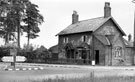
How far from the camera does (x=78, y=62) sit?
47.9 metres

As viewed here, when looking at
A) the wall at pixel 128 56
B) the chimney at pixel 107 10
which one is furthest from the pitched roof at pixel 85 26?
the wall at pixel 128 56

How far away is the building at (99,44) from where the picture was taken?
4784 cm

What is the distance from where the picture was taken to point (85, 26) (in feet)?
179

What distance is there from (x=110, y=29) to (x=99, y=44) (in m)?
5.36

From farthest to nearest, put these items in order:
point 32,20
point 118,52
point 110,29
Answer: point 32,20
point 110,29
point 118,52

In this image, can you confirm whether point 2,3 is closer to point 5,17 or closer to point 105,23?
point 5,17

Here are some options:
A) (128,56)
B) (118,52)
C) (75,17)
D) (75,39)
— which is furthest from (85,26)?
(128,56)

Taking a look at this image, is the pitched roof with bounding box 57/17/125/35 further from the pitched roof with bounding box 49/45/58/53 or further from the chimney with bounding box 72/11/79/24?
the pitched roof with bounding box 49/45/58/53

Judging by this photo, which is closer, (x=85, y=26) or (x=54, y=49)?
(x=85, y=26)

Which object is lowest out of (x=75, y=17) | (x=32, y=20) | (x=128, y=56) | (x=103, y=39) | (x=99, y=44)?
(x=128, y=56)

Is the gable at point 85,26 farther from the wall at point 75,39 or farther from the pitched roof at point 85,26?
the wall at point 75,39

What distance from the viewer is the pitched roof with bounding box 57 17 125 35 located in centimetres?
5122

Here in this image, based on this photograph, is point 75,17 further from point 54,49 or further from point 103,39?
point 103,39

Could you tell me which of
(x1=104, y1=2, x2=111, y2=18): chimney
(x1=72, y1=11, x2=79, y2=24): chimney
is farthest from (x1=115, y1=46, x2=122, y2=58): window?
(x1=72, y1=11, x2=79, y2=24): chimney
